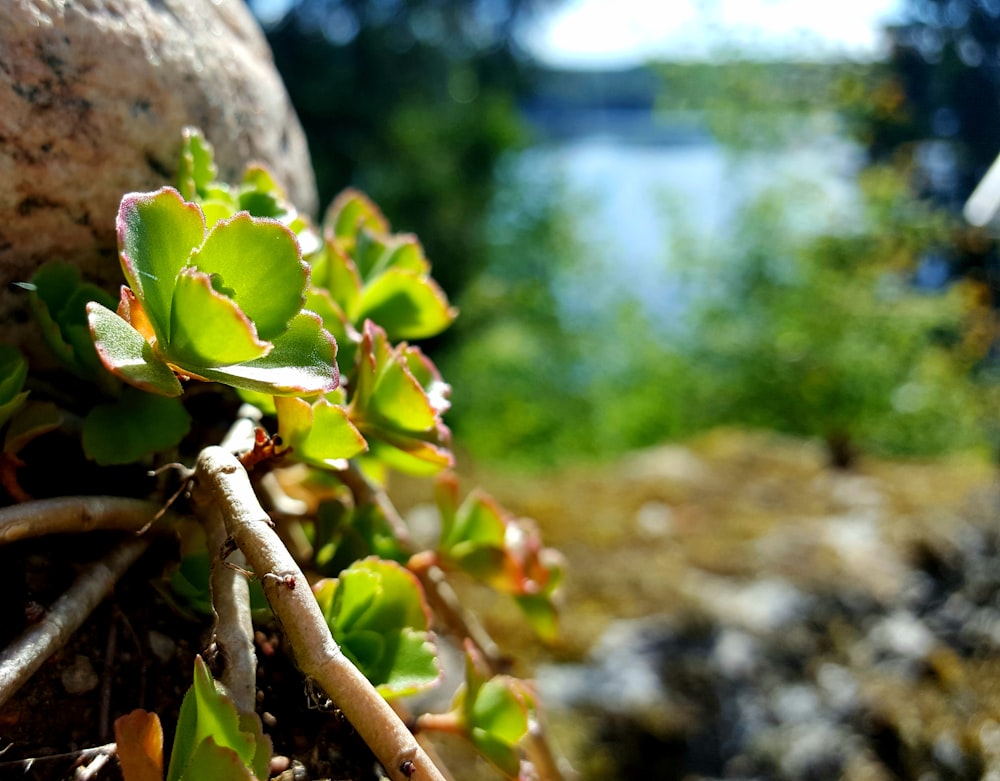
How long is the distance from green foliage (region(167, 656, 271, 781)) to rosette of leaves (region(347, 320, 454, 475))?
0.17 m

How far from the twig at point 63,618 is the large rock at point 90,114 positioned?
0.17m

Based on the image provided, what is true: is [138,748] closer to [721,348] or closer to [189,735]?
[189,735]

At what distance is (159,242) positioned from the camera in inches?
16.1

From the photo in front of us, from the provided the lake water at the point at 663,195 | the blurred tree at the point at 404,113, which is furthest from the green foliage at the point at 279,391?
the blurred tree at the point at 404,113

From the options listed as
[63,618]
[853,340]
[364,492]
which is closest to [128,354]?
[63,618]

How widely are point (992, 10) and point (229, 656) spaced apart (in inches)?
98.0

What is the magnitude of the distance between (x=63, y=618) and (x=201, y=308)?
17cm

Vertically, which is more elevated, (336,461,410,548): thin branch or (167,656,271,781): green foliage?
(167,656,271,781): green foliage

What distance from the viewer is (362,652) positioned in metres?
0.46

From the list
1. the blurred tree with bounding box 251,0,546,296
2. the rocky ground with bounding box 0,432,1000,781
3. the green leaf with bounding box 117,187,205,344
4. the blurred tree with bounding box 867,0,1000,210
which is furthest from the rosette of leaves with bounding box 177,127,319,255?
the blurred tree with bounding box 251,0,546,296

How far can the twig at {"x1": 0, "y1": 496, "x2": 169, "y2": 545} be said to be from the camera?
16.4 inches

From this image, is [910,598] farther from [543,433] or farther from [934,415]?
[543,433]

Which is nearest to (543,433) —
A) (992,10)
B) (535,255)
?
(535,255)

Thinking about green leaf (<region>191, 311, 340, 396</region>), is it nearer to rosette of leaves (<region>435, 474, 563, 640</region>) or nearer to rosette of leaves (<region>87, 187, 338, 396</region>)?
rosette of leaves (<region>87, 187, 338, 396</region>)
